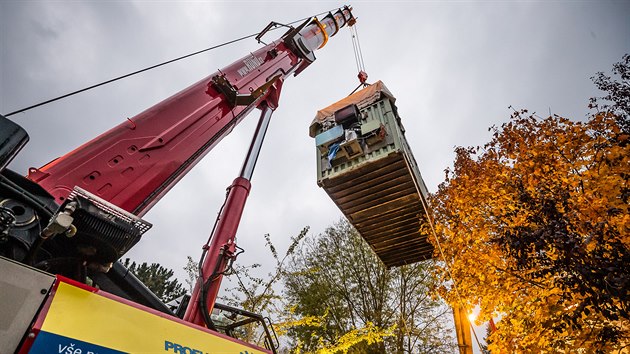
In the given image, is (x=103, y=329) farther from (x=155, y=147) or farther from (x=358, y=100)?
(x=358, y=100)

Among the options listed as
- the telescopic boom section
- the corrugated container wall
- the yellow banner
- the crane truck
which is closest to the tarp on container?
the corrugated container wall

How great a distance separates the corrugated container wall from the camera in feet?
29.0

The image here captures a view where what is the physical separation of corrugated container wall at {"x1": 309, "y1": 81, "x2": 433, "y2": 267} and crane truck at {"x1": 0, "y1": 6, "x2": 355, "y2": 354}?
4.92m

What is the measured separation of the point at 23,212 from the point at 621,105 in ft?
43.0

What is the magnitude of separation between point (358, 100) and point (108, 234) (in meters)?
8.71

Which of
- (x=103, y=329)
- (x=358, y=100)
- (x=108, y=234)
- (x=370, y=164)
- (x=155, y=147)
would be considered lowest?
(x=103, y=329)

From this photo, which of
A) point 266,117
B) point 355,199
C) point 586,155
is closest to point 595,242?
point 586,155

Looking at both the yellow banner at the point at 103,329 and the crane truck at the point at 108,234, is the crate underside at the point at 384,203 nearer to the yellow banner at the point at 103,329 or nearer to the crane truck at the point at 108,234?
the crane truck at the point at 108,234

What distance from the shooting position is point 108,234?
2.31 metres

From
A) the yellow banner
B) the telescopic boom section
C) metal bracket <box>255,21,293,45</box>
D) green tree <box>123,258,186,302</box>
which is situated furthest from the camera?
A: green tree <box>123,258,186,302</box>

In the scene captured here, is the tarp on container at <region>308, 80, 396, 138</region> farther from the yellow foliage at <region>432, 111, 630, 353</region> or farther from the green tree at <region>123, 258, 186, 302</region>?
the green tree at <region>123, 258, 186, 302</region>

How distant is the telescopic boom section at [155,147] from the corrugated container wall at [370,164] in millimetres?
4453

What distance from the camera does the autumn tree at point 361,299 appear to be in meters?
14.7

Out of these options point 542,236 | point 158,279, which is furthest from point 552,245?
point 158,279
